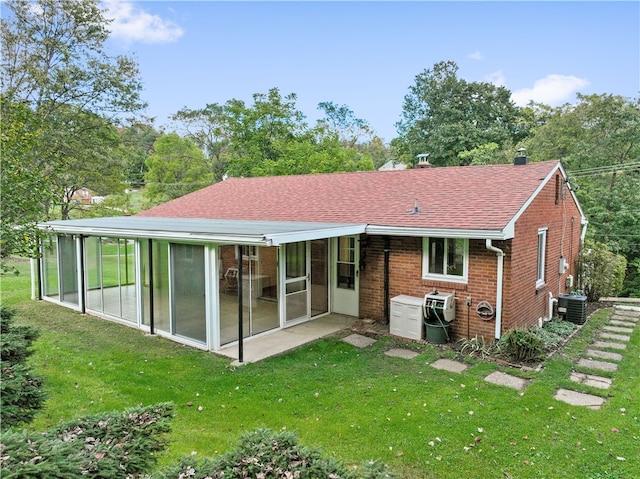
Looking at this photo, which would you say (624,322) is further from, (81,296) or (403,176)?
(81,296)

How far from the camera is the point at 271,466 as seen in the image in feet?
7.99

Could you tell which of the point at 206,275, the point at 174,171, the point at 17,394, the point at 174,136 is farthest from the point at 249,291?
the point at 174,136

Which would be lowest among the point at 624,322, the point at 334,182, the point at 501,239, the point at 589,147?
the point at 624,322

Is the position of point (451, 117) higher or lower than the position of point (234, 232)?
higher

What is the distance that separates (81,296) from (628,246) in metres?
21.6

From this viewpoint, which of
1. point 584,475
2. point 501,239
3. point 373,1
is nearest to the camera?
point 584,475

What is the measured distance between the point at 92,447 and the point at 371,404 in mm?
3794

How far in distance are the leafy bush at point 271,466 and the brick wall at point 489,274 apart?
246 inches

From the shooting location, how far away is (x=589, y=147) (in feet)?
65.4

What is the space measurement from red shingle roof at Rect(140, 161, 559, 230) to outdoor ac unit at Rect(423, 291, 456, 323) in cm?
140

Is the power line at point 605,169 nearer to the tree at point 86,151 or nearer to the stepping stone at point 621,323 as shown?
the stepping stone at point 621,323

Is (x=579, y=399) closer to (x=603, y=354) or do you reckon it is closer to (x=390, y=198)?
(x=603, y=354)

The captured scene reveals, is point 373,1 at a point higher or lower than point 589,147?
higher

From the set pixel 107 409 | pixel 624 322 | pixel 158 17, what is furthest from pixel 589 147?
pixel 107 409
